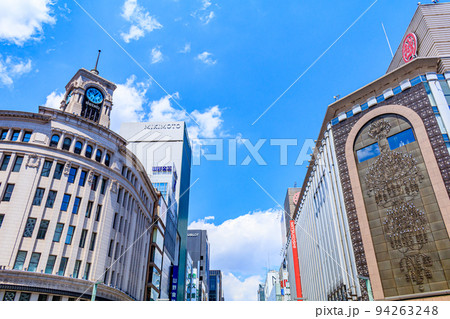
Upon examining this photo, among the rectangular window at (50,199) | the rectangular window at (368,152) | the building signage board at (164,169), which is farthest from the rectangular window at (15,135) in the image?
the building signage board at (164,169)

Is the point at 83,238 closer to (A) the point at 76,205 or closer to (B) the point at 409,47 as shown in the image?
(A) the point at 76,205

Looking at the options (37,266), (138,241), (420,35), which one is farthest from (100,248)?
(420,35)

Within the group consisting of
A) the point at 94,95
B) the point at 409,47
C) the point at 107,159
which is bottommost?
the point at 107,159

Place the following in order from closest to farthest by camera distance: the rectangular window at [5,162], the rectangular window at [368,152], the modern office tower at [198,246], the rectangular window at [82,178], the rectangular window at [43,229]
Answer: the rectangular window at [43,229] → the rectangular window at [368,152] → the rectangular window at [5,162] → the rectangular window at [82,178] → the modern office tower at [198,246]

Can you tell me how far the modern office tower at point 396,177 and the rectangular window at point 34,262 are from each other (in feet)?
104

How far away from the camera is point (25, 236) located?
32.1 m

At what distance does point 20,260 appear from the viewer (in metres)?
31.1

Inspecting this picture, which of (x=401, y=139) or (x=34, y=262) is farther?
(x=34, y=262)

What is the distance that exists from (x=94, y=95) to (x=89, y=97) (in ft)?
3.77

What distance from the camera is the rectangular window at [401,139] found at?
30.9 m

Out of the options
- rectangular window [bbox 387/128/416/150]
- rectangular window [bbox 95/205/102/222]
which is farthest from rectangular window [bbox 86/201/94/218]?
rectangular window [bbox 387/128/416/150]

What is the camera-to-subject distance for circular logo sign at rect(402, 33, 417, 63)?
122 ft

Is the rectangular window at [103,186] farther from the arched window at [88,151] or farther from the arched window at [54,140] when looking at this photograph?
the arched window at [54,140]

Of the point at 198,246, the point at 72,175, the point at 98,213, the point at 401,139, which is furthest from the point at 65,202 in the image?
the point at 198,246
